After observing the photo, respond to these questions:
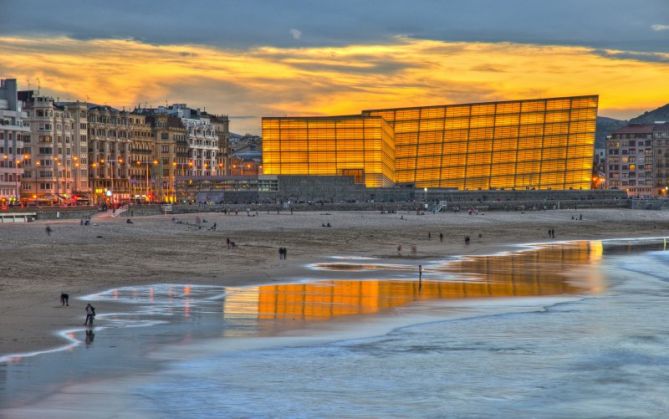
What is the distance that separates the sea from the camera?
78.4 feet

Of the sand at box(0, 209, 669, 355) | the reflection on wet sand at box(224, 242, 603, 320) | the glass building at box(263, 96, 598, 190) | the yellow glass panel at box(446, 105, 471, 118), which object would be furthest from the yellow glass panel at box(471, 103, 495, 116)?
the reflection on wet sand at box(224, 242, 603, 320)

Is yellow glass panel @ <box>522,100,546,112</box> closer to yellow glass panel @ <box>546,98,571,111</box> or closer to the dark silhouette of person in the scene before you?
yellow glass panel @ <box>546,98,571,111</box>

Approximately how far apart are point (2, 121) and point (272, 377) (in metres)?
125

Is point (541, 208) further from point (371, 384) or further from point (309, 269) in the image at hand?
point (371, 384)

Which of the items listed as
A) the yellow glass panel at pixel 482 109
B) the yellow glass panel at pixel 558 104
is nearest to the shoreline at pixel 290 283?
the yellow glass panel at pixel 482 109

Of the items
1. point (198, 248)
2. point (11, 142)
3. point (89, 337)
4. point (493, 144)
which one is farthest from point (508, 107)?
point (89, 337)

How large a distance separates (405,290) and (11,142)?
109m

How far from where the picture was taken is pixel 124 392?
24812 millimetres

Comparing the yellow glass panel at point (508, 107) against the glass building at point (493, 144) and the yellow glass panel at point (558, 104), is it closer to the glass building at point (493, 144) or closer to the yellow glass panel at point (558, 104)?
the glass building at point (493, 144)

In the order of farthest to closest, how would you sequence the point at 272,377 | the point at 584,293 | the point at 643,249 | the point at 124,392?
the point at 643,249 < the point at 584,293 < the point at 272,377 < the point at 124,392

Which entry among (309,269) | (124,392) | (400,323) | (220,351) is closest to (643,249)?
(309,269)

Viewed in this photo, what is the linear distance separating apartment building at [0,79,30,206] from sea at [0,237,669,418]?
334ft

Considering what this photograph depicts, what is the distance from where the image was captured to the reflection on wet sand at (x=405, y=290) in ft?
130

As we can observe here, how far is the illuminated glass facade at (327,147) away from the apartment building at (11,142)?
106 ft
